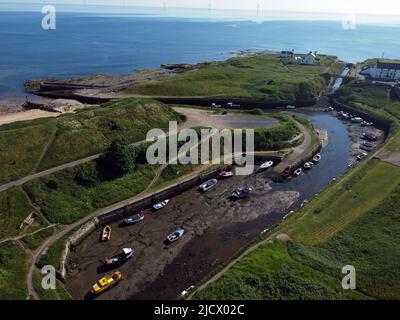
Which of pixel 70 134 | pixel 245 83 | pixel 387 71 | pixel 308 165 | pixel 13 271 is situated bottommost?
pixel 13 271

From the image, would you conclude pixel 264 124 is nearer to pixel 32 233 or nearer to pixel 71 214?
pixel 71 214

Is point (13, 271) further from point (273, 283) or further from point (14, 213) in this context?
point (273, 283)

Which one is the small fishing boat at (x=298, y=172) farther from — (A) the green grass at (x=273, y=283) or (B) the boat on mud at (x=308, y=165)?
(A) the green grass at (x=273, y=283)

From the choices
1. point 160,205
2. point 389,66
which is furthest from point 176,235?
point 389,66

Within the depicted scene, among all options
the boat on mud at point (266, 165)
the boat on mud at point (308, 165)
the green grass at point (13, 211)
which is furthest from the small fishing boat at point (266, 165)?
the green grass at point (13, 211)

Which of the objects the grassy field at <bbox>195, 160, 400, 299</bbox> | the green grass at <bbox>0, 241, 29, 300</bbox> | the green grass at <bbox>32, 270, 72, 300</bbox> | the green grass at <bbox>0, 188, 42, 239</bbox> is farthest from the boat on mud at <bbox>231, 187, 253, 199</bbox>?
the green grass at <bbox>0, 241, 29, 300</bbox>
